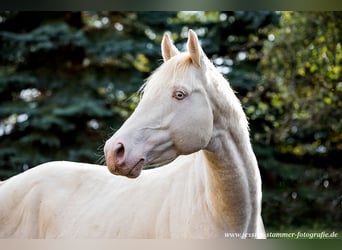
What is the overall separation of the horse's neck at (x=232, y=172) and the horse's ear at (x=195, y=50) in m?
0.13

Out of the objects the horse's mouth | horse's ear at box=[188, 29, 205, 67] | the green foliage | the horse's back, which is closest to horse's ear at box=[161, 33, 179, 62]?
horse's ear at box=[188, 29, 205, 67]

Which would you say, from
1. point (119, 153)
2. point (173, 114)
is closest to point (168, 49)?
point (173, 114)

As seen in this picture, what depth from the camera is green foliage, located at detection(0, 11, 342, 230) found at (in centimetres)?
345

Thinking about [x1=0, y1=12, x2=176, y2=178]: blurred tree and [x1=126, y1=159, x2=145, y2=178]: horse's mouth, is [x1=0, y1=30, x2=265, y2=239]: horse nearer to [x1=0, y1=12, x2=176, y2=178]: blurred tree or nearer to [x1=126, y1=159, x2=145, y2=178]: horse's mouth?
[x1=126, y1=159, x2=145, y2=178]: horse's mouth

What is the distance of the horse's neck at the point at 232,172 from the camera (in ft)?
6.61

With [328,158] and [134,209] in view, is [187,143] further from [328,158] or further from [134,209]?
[328,158]

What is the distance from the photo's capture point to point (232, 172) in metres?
2.03

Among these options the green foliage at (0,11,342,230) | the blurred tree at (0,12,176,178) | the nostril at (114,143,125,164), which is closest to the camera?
the nostril at (114,143,125,164)

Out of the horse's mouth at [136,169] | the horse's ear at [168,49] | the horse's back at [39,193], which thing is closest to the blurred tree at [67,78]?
the horse's back at [39,193]

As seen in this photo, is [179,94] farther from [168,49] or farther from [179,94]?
[168,49]

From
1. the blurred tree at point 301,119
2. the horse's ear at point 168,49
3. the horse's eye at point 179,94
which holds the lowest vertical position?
the blurred tree at point 301,119

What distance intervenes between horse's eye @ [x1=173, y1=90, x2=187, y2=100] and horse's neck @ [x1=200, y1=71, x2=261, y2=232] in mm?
116

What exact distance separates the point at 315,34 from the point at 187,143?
6.30ft

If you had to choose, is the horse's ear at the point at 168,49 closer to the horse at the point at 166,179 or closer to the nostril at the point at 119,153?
the horse at the point at 166,179
